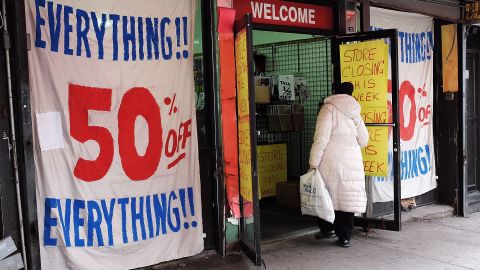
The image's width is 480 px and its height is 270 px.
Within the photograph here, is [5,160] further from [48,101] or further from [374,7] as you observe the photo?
[374,7]

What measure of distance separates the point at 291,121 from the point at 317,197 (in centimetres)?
273

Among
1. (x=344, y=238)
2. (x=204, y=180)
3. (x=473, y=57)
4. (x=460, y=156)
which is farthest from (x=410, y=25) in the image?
(x=204, y=180)

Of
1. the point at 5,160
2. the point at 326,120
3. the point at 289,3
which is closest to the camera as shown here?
the point at 5,160

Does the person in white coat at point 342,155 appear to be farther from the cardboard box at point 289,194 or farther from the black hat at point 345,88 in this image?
the cardboard box at point 289,194

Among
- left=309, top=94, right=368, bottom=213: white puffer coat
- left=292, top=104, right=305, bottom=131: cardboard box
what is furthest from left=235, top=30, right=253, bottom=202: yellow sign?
left=292, top=104, right=305, bottom=131: cardboard box

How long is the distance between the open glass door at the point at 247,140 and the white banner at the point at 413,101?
2266 millimetres

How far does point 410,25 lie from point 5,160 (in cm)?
555

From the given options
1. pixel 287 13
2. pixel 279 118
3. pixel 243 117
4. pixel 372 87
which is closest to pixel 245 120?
pixel 243 117

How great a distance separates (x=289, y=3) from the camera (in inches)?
216

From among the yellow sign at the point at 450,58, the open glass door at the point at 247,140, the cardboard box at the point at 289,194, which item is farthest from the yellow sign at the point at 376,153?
the yellow sign at the point at 450,58

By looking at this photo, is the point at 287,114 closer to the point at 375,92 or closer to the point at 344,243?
the point at 375,92

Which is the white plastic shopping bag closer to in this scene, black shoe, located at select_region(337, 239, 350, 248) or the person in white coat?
the person in white coat

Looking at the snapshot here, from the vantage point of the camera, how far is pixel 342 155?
5113 mm

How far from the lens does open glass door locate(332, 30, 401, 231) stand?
5.39 meters
